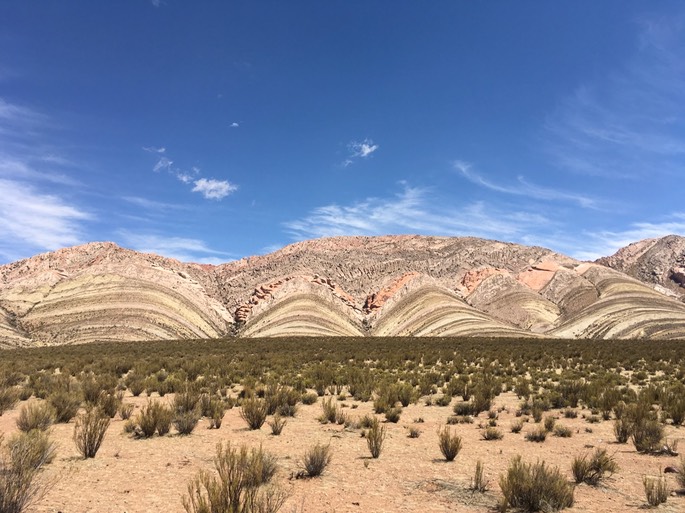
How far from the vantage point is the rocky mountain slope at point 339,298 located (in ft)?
223

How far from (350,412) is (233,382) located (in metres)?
8.28

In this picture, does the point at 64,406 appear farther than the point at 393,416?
No

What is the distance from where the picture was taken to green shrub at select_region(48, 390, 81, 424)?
13.1 m

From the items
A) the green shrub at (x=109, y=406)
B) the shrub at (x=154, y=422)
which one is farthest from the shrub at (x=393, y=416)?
the green shrub at (x=109, y=406)

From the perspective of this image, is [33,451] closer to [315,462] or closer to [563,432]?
[315,462]

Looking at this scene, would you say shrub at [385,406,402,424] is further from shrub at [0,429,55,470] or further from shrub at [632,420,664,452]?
shrub at [0,429,55,470]

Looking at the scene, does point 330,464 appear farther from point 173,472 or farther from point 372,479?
point 173,472

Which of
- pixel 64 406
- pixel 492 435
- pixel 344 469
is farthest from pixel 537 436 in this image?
pixel 64 406

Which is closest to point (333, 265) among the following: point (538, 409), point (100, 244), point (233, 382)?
point (100, 244)

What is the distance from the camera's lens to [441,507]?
7742 millimetres

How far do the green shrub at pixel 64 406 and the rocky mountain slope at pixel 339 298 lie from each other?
5275 centimetres

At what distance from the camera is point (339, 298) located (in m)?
91.2

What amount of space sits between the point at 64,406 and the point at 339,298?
78.3m

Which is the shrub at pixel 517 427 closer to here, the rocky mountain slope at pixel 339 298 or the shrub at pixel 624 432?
the shrub at pixel 624 432
